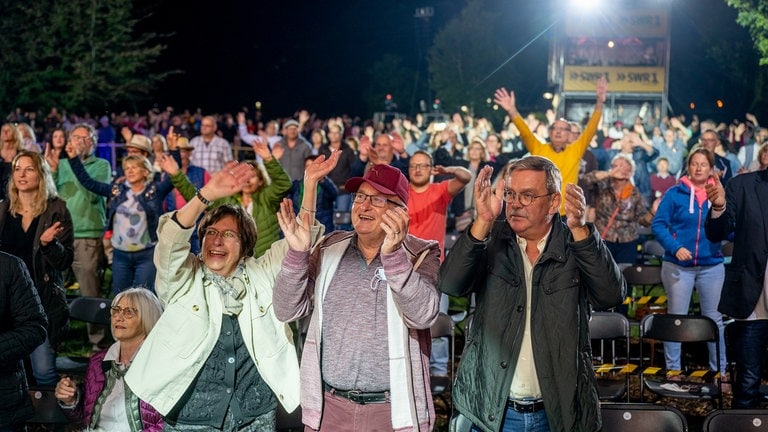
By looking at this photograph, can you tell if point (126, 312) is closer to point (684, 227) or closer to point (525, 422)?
point (525, 422)

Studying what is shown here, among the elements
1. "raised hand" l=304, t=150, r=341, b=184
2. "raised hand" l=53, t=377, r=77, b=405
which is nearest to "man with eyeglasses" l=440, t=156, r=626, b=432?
"raised hand" l=304, t=150, r=341, b=184

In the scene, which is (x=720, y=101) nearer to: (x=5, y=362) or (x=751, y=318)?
(x=751, y=318)

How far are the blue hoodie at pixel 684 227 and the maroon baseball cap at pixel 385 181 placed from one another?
14.0ft

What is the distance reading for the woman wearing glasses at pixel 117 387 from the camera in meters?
4.73

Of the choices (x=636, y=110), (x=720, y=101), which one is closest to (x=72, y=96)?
(x=636, y=110)

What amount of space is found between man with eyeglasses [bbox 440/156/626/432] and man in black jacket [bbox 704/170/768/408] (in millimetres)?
2375

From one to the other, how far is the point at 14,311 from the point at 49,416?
3.58ft

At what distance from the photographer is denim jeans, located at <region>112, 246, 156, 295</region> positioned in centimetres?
866

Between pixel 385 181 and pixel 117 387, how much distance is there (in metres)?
1.78

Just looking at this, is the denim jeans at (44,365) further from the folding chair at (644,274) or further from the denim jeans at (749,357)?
the folding chair at (644,274)

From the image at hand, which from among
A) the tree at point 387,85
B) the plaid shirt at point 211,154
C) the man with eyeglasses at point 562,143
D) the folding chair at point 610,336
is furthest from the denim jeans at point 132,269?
the tree at point 387,85

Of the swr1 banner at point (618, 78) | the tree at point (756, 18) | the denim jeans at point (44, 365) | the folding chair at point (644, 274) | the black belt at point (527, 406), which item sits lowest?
the denim jeans at point (44, 365)

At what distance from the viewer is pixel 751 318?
6.26m

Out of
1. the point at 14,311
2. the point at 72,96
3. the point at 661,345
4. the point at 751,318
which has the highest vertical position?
the point at 72,96
